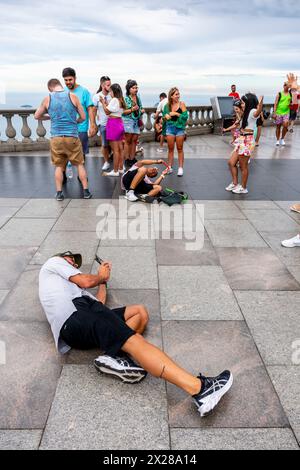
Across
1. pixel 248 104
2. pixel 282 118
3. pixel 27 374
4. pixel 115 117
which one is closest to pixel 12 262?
pixel 27 374

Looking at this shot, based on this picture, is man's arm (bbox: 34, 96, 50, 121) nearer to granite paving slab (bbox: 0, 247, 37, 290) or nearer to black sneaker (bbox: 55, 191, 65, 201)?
black sneaker (bbox: 55, 191, 65, 201)

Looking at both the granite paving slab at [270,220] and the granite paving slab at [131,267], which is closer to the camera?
the granite paving slab at [131,267]

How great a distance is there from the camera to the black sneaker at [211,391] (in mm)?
2590

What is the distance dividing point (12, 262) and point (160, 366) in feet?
9.48

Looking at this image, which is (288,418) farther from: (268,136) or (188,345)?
(268,136)

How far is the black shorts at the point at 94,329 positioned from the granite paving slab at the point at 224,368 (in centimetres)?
54

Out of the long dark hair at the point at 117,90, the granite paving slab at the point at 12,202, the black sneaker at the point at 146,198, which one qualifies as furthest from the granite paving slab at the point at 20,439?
the long dark hair at the point at 117,90

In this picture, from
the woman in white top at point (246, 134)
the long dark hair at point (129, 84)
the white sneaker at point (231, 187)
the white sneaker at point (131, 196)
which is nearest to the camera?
the woman in white top at point (246, 134)

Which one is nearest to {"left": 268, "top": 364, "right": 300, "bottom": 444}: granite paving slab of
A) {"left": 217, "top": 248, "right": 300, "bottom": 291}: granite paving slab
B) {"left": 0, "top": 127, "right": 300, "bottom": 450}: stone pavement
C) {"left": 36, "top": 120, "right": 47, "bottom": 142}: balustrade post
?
{"left": 0, "top": 127, "right": 300, "bottom": 450}: stone pavement

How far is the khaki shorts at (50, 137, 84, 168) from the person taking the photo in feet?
23.2

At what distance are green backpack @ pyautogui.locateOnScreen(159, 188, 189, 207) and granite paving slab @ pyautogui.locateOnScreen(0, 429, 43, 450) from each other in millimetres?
5314

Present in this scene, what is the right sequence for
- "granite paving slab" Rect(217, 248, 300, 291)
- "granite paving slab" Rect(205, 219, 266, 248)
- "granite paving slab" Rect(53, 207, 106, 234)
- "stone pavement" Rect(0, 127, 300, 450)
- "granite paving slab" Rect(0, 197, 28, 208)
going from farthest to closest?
1. "granite paving slab" Rect(0, 197, 28, 208)
2. "granite paving slab" Rect(53, 207, 106, 234)
3. "granite paving slab" Rect(205, 219, 266, 248)
4. "granite paving slab" Rect(217, 248, 300, 291)
5. "stone pavement" Rect(0, 127, 300, 450)

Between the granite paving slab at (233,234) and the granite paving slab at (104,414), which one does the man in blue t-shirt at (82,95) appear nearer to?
the granite paving slab at (233,234)
